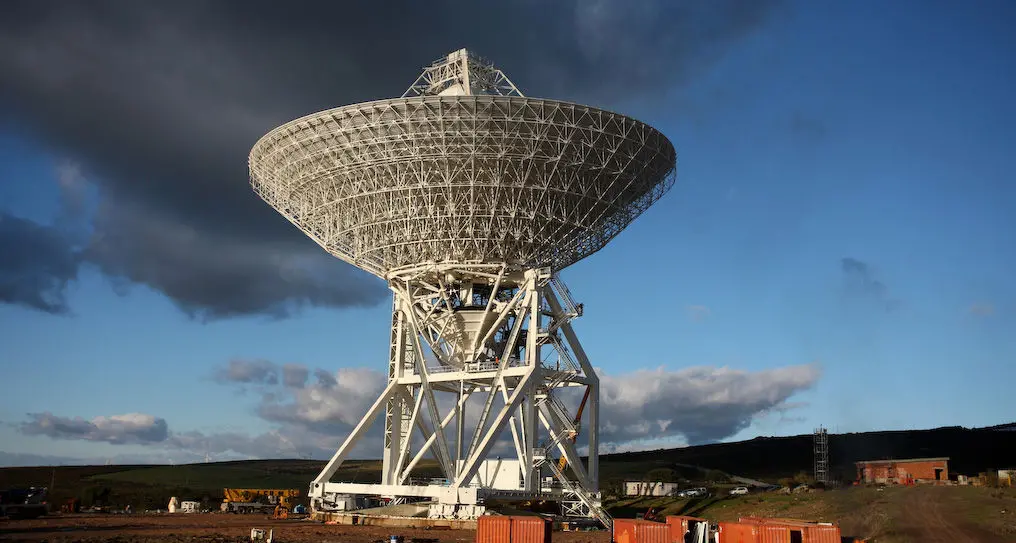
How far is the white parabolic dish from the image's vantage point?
45594 mm

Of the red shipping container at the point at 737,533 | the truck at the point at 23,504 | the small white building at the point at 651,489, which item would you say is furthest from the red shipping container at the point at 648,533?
the small white building at the point at 651,489

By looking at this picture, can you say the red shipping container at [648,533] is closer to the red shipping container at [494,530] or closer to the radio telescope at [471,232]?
the red shipping container at [494,530]

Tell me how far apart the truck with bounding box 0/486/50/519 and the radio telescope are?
640 inches

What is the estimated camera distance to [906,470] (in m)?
76.1

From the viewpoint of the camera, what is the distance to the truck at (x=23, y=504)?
54406mm

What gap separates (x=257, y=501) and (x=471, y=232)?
38880 millimetres

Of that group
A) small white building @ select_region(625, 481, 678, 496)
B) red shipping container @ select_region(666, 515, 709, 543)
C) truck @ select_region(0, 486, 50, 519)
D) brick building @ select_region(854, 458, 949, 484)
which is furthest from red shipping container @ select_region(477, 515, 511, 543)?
brick building @ select_region(854, 458, 949, 484)

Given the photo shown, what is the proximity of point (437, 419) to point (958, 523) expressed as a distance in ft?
80.7

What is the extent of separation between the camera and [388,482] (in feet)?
170

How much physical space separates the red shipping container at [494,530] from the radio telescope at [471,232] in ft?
42.3

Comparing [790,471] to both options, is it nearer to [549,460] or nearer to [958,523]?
[549,460]

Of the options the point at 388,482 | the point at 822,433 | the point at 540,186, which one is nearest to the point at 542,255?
the point at 540,186

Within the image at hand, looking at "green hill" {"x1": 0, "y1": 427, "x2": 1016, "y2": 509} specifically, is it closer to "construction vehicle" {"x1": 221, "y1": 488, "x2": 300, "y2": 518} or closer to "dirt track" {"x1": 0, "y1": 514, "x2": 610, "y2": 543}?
"construction vehicle" {"x1": 221, "y1": 488, "x2": 300, "y2": 518}

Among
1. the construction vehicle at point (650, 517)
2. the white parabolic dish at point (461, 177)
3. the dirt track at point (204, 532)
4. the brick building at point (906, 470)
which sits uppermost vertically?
the white parabolic dish at point (461, 177)
